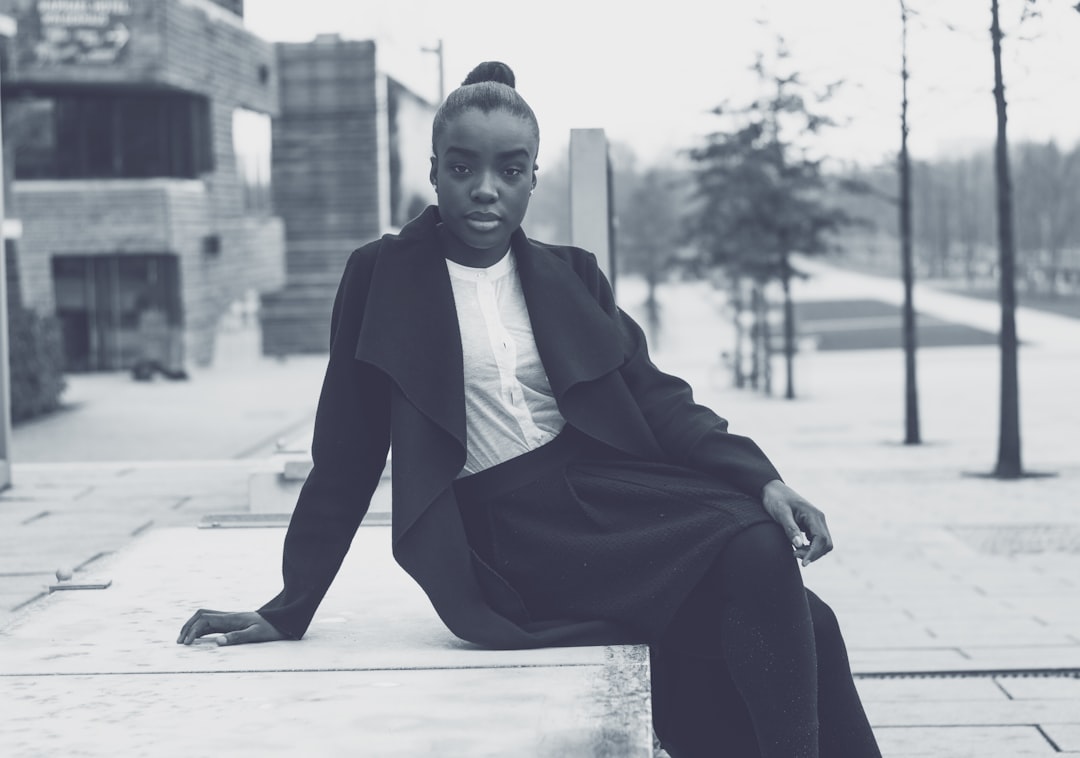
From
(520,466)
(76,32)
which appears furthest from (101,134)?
A: (520,466)

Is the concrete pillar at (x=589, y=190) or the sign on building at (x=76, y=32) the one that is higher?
the sign on building at (x=76, y=32)

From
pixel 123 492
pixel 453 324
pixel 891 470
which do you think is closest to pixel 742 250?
pixel 891 470

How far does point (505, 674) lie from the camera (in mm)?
3020

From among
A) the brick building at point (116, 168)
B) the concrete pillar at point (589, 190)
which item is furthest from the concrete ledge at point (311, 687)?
the brick building at point (116, 168)

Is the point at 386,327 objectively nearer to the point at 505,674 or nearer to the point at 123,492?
the point at 505,674

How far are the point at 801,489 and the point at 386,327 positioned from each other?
30.5 ft

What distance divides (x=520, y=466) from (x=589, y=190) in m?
4.86

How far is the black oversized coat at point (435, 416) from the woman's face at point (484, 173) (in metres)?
0.10

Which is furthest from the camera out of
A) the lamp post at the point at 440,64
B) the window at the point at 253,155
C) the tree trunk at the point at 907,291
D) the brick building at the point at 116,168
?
the window at the point at 253,155

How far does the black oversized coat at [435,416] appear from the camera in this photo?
3.19m

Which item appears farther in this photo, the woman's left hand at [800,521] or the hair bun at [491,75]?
the hair bun at [491,75]

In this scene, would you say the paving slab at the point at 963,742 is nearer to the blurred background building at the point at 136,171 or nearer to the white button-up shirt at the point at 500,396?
the white button-up shirt at the point at 500,396

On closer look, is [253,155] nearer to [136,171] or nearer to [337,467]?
[136,171]

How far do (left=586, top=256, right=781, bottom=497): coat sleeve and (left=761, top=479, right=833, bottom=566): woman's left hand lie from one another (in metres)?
0.06
